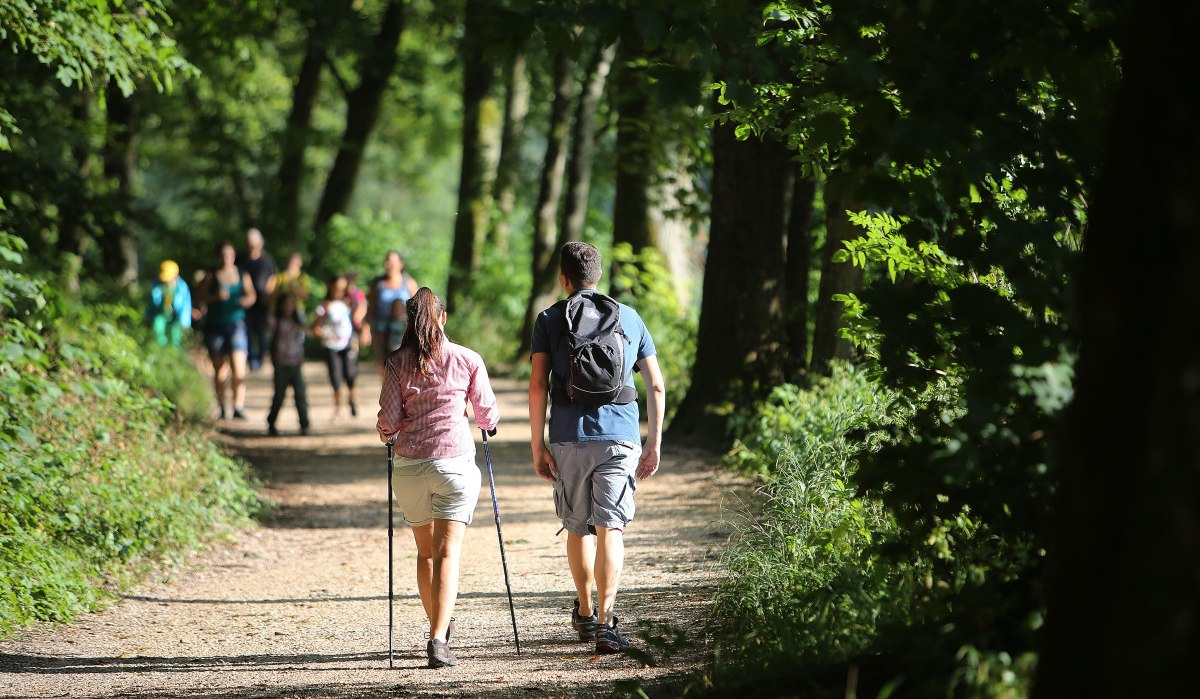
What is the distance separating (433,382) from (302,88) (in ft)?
78.2

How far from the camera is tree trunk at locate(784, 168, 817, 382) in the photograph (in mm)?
12867

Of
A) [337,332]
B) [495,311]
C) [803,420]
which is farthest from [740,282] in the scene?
[495,311]

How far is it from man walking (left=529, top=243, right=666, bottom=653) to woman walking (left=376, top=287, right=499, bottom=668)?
0.35 m

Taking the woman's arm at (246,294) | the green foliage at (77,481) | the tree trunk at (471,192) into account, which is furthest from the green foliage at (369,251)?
the green foliage at (77,481)

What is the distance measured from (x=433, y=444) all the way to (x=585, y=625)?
1166mm

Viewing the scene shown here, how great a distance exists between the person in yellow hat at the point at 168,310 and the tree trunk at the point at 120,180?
0.62 m

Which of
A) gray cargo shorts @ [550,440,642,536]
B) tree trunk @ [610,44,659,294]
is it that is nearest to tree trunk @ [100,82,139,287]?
tree trunk @ [610,44,659,294]

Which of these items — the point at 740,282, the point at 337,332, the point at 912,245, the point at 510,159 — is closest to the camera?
the point at 912,245

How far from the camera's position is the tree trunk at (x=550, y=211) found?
21078 millimetres

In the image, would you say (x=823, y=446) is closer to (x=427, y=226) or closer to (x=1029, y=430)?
(x=1029, y=430)

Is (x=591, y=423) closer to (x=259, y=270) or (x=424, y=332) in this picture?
(x=424, y=332)

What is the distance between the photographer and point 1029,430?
3957mm

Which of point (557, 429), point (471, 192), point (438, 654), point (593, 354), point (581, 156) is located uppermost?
point (581, 156)

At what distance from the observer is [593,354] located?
580cm
